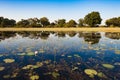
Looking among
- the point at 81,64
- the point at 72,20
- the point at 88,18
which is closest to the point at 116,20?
the point at 88,18

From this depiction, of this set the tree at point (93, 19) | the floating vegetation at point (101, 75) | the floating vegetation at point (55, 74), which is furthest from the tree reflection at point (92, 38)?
the tree at point (93, 19)

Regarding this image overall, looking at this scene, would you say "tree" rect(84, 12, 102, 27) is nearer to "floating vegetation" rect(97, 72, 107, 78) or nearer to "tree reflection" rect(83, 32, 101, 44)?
"tree reflection" rect(83, 32, 101, 44)

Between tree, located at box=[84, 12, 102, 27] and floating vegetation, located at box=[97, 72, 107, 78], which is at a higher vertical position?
tree, located at box=[84, 12, 102, 27]

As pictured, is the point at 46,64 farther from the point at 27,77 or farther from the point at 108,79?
the point at 108,79

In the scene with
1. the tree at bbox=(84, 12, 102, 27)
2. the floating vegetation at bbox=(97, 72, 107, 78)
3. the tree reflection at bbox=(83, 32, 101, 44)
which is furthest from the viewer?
the tree at bbox=(84, 12, 102, 27)

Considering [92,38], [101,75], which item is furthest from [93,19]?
[101,75]

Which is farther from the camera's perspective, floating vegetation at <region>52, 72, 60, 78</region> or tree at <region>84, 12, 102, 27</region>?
tree at <region>84, 12, 102, 27</region>

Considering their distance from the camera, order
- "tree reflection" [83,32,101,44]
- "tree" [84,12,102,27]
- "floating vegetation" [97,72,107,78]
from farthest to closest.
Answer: "tree" [84,12,102,27] < "tree reflection" [83,32,101,44] < "floating vegetation" [97,72,107,78]

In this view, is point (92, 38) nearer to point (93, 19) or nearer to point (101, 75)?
point (101, 75)

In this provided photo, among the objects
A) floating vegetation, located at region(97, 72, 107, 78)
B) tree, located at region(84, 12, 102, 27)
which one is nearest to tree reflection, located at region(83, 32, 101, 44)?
floating vegetation, located at region(97, 72, 107, 78)

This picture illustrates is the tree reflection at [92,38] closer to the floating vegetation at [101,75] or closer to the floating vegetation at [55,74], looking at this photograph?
the floating vegetation at [101,75]

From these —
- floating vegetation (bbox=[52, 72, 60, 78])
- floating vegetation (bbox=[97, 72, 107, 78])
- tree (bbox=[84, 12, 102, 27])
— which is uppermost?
Result: tree (bbox=[84, 12, 102, 27])

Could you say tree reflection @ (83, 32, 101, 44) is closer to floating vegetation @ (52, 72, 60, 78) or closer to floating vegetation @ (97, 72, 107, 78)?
floating vegetation @ (97, 72, 107, 78)

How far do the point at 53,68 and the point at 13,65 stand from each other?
2074 mm
